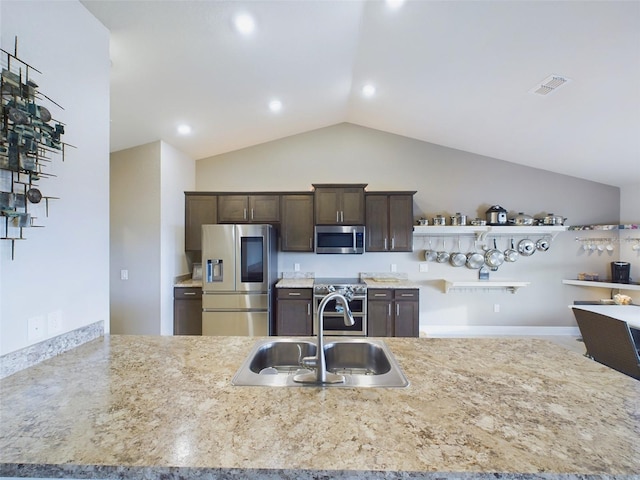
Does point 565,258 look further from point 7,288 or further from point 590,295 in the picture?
point 7,288

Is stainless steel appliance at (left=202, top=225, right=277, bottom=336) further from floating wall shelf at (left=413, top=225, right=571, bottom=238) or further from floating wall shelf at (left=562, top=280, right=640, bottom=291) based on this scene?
floating wall shelf at (left=562, top=280, right=640, bottom=291)

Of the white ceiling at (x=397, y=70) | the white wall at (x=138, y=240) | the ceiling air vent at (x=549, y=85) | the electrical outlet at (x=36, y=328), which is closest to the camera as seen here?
the electrical outlet at (x=36, y=328)

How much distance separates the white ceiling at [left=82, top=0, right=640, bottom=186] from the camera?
1882mm

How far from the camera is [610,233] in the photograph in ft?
13.4

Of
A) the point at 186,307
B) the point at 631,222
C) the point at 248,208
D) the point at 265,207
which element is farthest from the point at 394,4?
the point at 631,222

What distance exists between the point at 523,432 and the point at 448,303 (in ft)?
12.1

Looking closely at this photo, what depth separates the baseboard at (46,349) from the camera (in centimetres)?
115

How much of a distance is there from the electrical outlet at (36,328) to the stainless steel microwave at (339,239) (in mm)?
2861

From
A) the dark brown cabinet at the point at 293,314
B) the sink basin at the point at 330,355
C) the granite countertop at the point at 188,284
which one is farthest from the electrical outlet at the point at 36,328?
the dark brown cabinet at the point at 293,314

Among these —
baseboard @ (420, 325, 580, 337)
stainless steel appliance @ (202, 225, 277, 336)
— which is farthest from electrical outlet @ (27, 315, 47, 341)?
baseboard @ (420, 325, 580, 337)

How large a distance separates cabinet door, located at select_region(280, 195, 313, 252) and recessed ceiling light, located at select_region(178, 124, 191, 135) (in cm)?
144

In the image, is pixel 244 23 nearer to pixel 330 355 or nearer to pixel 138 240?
pixel 330 355

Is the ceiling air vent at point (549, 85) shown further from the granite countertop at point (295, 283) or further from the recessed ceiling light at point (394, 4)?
the granite countertop at point (295, 283)

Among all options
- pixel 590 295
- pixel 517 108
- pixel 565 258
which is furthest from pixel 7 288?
pixel 590 295
